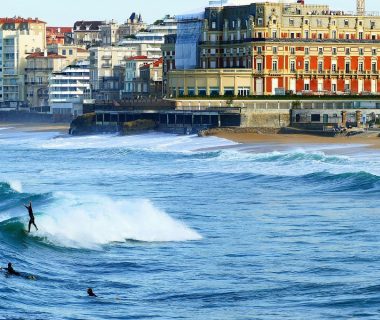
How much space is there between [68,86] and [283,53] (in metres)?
62.5

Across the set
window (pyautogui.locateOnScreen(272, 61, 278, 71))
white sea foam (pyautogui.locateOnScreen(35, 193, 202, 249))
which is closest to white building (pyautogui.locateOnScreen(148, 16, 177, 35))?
window (pyautogui.locateOnScreen(272, 61, 278, 71))

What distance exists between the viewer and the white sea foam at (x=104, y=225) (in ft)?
157

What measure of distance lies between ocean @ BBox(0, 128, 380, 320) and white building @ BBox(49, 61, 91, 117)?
321 feet

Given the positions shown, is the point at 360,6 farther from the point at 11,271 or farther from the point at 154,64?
the point at 11,271

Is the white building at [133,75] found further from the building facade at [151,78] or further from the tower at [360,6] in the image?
the tower at [360,6]

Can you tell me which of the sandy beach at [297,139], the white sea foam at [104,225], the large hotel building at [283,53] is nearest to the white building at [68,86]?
the large hotel building at [283,53]

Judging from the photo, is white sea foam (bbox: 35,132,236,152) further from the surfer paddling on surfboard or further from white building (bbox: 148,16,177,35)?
white building (bbox: 148,16,177,35)

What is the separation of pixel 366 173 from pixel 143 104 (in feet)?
200

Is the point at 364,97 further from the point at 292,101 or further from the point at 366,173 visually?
the point at 366,173

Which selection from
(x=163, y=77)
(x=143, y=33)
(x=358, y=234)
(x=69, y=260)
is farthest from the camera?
(x=143, y=33)

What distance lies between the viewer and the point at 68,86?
185m

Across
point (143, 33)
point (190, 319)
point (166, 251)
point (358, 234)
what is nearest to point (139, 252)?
point (166, 251)

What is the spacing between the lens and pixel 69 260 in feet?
144

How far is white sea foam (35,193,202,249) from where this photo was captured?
157 ft
